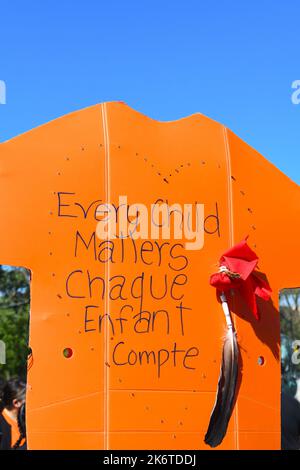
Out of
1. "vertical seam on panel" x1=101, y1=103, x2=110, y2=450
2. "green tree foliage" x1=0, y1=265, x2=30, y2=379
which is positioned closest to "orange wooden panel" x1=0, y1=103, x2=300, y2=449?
"vertical seam on panel" x1=101, y1=103, x2=110, y2=450

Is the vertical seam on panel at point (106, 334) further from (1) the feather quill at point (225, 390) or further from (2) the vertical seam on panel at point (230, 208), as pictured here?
(2) the vertical seam on panel at point (230, 208)

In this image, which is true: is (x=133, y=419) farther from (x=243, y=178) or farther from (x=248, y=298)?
(x=243, y=178)

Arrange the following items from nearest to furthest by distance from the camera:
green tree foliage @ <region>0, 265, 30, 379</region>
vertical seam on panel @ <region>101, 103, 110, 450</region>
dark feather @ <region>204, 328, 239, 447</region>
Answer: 1. vertical seam on panel @ <region>101, 103, 110, 450</region>
2. dark feather @ <region>204, 328, 239, 447</region>
3. green tree foliage @ <region>0, 265, 30, 379</region>

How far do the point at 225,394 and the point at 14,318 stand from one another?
14.1m

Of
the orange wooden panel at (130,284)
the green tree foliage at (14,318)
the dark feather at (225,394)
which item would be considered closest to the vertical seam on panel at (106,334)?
the orange wooden panel at (130,284)

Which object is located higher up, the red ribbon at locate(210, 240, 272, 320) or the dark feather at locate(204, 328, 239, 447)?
the red ribbon at locate(210, 240, 272, 320)

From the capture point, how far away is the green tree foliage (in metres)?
17.0

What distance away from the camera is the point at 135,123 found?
4.27 m

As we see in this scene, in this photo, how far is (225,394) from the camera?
4.02 meters

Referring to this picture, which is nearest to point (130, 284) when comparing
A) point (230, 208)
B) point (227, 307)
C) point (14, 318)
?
point (227, 307)

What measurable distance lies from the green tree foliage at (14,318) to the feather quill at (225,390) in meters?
11.9

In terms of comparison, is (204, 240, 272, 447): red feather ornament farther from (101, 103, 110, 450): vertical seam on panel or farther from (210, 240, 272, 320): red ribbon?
(101, 103, 110, 450): vertical seam on panel

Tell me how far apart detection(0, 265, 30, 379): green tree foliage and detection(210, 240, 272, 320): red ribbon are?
11.8 meters
